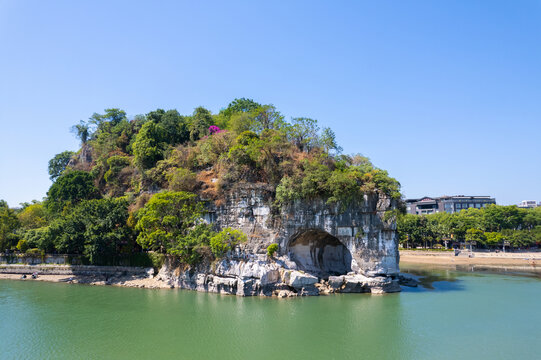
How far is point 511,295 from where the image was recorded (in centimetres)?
2552

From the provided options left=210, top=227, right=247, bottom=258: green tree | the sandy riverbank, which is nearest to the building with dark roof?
the sandy riverbank

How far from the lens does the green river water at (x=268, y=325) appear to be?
14938 mm

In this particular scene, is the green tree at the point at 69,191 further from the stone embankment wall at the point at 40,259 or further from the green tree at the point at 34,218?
the stone embankment wall at the point at 40,259

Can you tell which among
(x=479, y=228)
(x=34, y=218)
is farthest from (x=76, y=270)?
(x=479, y=228)

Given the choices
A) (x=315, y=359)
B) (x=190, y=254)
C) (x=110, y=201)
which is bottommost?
(x=315, y=359)

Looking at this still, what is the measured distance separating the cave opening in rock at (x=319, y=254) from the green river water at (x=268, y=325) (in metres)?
5.26

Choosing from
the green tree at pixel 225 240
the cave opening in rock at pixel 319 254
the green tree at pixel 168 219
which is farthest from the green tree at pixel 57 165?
the cave opening in rock at pixel 319 254

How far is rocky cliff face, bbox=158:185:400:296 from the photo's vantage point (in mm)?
25500

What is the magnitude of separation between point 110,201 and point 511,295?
105 ft

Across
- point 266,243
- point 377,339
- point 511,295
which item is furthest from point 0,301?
point 511,295

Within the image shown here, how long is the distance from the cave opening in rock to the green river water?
526 centimetres

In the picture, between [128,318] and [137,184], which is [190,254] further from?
[137,184]

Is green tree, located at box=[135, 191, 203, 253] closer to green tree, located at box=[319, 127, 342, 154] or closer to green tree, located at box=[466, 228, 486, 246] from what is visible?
green tree, located at box=[319, 127, 342, 154]

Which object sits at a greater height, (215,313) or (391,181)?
(391,181)
